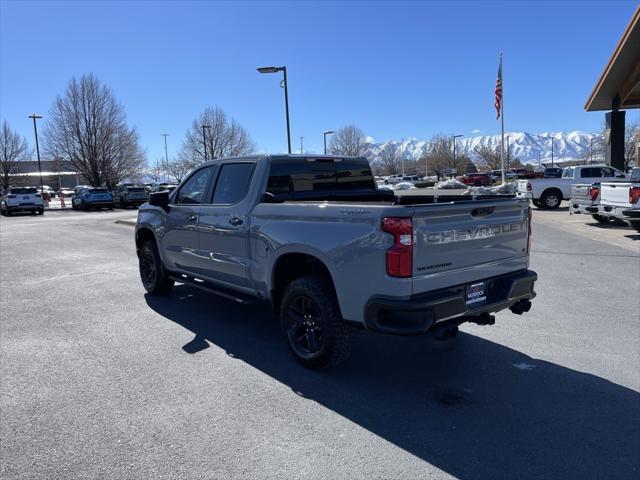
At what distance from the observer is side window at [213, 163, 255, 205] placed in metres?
5.29

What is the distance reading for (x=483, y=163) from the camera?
318 feet

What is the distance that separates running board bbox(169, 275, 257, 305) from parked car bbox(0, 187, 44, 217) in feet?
99.9

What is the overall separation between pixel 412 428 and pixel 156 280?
480cm

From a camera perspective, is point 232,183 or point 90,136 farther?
point 90,136

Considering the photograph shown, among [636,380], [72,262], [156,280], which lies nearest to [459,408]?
[636,380]

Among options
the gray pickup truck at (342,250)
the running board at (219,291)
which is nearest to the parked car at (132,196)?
the running board at (219,291)

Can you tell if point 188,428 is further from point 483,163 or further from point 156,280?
point 483,163

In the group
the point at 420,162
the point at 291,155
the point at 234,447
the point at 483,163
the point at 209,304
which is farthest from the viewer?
the point at 420,162

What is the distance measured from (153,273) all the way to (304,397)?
4.09 metres

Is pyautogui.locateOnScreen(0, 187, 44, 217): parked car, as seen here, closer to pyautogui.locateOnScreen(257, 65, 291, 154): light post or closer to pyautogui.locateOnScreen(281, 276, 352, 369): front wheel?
pyautogui.locateOnScreen(257, 65, 291, 154): light post

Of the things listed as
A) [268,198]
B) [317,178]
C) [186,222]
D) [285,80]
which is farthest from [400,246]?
[285,80]

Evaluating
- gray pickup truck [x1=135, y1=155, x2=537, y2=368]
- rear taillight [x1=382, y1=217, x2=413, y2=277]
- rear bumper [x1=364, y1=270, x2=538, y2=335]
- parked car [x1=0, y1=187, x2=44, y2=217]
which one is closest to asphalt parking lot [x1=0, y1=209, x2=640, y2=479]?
gray pickup truck [x1=135, y1=155, x2=537, y2=368]

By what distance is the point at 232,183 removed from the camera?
5500 millimetres

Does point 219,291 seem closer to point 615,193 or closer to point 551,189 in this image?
point 615,193
